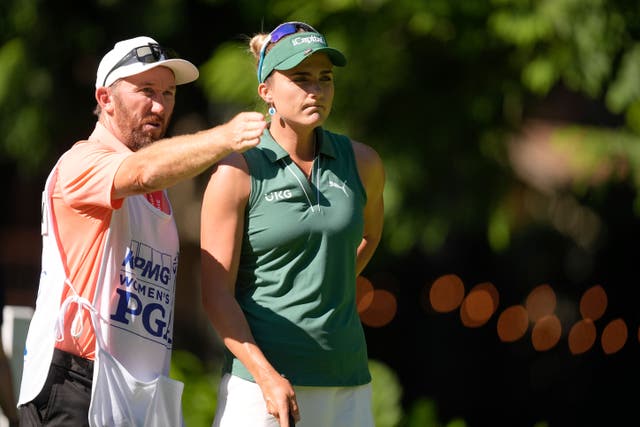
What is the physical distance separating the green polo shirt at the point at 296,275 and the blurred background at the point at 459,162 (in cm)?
236

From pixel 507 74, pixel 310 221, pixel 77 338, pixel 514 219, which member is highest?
pixel 507 74

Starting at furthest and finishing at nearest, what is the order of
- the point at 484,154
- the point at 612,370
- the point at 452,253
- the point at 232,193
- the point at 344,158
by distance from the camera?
the point at 452,253, the point at 612,370, the point at 484,154, the point at 344,158, the point at 232,193

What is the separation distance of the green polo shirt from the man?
9.9 inches

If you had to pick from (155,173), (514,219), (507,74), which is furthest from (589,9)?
(155,173)

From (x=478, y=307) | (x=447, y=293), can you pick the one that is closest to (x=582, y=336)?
(x=478, y=307)

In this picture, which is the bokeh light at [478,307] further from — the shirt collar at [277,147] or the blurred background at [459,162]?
the shirt collar at [277,147]

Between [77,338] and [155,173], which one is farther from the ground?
[155,173]

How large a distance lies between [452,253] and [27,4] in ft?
12.9

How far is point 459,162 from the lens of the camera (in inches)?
295

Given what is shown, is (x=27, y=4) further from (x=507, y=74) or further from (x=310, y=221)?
(x=310, y=221)

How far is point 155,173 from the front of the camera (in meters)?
2.94

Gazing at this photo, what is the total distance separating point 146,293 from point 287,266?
0.41 m

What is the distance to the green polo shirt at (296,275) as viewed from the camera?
3.31 m

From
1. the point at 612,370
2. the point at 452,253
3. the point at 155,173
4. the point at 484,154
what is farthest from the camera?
the point at 452,253
